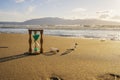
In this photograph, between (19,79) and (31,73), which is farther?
(31,73)

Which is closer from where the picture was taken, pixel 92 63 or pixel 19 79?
pixel 19 79

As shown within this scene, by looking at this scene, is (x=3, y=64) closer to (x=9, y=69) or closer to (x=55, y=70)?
(x=9, y=69)

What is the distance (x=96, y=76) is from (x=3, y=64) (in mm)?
4836

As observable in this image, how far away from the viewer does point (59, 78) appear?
8.40 meters

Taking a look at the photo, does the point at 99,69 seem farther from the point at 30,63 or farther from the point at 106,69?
the point at 30,63

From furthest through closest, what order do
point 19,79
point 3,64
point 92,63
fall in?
point 92,63 < point 3,64 < point 19,79

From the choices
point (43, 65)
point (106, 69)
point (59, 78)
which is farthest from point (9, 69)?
point (106, 69)

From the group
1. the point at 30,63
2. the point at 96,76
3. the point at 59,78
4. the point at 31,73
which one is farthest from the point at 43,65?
the point at 96,76

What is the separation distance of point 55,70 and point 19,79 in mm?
1979

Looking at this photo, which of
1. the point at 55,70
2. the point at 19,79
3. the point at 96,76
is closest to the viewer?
the point at 19,79

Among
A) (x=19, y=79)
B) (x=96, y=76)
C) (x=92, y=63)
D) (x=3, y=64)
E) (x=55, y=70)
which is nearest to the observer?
(x=19, y=79)

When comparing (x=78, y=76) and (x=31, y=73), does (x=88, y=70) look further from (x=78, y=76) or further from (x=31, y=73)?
(x=31, y=73)

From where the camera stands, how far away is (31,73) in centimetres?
895

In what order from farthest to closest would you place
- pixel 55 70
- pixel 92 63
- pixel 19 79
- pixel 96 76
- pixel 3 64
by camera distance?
1. pixel 92 63
2. pixel 3 64
3. pixel 55 70
4. pixel 96 76
5. pixel 19 79
